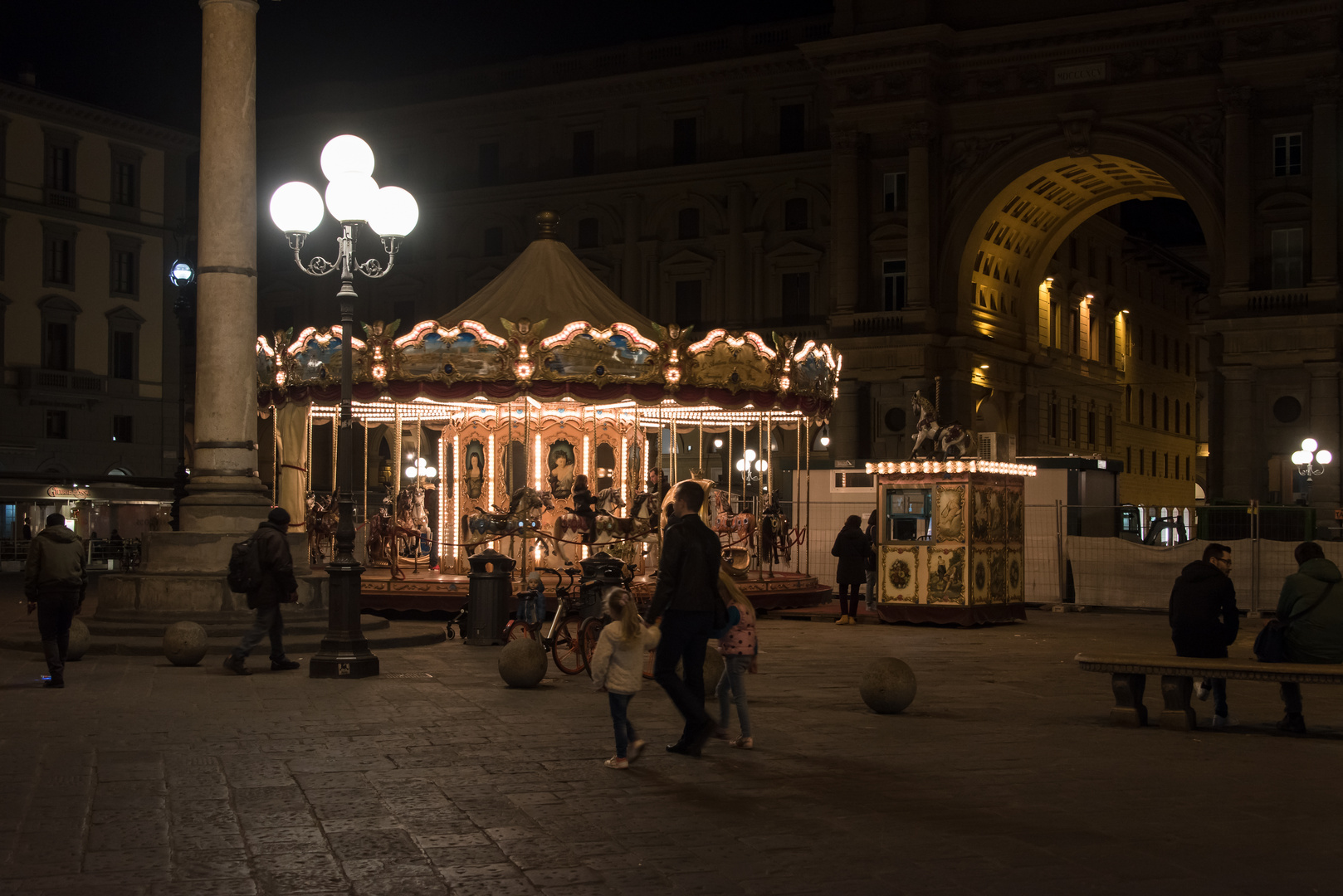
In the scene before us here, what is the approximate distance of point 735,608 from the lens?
34.4 ft

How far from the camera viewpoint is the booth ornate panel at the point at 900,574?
2277 cm

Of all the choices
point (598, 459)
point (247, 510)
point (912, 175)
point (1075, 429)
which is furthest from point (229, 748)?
point (1075, 429)

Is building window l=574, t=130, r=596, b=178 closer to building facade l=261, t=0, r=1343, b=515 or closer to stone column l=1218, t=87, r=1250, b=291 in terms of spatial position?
building facade l=261, t=0, r=1343, b=515

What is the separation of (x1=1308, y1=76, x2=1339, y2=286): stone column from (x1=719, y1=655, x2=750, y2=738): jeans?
38.4 metres

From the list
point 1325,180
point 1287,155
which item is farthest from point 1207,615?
point 1287,155

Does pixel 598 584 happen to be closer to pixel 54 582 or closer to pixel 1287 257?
pixel 54 582

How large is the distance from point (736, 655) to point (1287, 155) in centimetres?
4048

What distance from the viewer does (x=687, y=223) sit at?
200 feet

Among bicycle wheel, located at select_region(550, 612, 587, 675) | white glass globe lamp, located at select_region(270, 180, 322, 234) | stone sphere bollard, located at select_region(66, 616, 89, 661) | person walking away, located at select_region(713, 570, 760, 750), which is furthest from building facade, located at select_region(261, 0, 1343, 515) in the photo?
person walking away, located at select_region(713, 570, 760, 750)

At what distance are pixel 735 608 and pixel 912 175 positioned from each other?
Answer: 4144 cm

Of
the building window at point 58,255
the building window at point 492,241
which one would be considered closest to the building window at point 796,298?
the building window at point 492,241

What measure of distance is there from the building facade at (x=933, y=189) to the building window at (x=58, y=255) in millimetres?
15588

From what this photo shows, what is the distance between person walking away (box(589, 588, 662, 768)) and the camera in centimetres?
944

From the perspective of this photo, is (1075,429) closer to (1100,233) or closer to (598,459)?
(1100,233)
